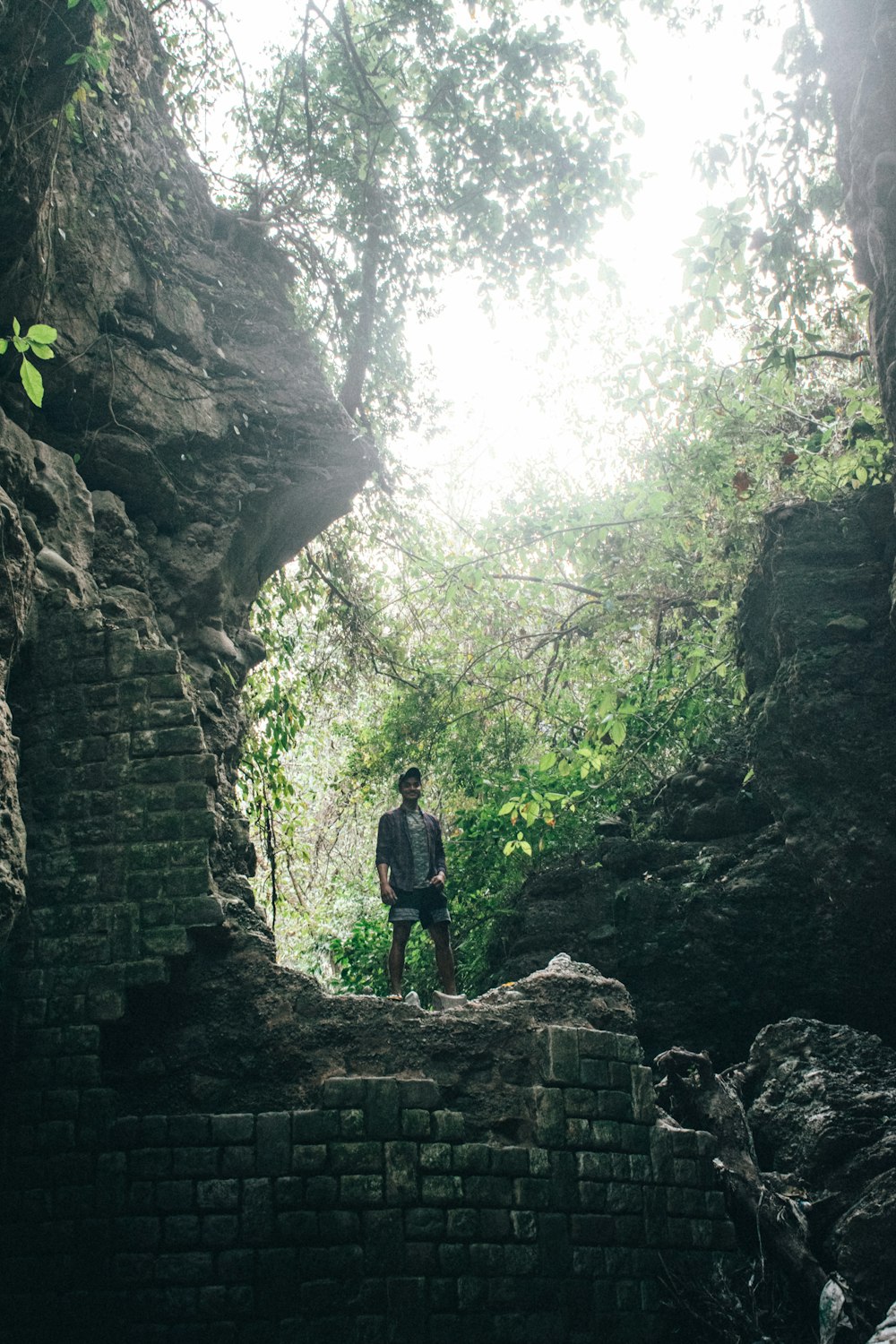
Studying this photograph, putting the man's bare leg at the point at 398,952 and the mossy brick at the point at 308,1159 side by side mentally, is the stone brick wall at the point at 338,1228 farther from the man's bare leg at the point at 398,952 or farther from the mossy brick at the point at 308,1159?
the man's bare leg at the point at 398,952

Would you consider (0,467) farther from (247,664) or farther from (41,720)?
(247,664)

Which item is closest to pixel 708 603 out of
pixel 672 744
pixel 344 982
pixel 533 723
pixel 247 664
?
pixel 672 744

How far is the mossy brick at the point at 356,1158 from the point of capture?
3959 millimetres

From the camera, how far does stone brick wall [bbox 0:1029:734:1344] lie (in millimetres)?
3715

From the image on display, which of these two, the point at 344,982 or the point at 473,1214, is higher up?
the point at 344,982

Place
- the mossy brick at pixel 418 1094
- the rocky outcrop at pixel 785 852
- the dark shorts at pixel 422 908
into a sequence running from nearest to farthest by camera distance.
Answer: the mossy brick at pixel 418 1094 → the rocky outcrop at pixel 785 852 → the dark shorts at pixel 422 908

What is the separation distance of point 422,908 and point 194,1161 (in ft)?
8.69

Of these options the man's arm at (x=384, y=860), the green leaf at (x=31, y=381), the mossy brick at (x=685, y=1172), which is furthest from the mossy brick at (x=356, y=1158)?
the green leaf at (x=31, y=381)

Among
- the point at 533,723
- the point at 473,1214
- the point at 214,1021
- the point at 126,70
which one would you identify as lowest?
the point at 473,1214

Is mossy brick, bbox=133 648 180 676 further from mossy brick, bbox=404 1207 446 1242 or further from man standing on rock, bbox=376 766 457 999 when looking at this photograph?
mossy brick, bbox=404 1207 446 1242

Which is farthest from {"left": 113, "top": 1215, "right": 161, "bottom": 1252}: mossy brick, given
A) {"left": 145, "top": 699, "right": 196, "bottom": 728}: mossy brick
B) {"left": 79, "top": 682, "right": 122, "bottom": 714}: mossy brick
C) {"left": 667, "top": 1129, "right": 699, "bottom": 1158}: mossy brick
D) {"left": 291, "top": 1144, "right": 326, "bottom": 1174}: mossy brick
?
{"left": 667, "top": 1129, "right": 699, "bottom": 1158}: mossy brick

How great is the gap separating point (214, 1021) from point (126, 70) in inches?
240

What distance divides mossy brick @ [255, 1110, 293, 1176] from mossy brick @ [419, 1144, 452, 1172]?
21.2 inches

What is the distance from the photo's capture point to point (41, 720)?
15.2 ft
